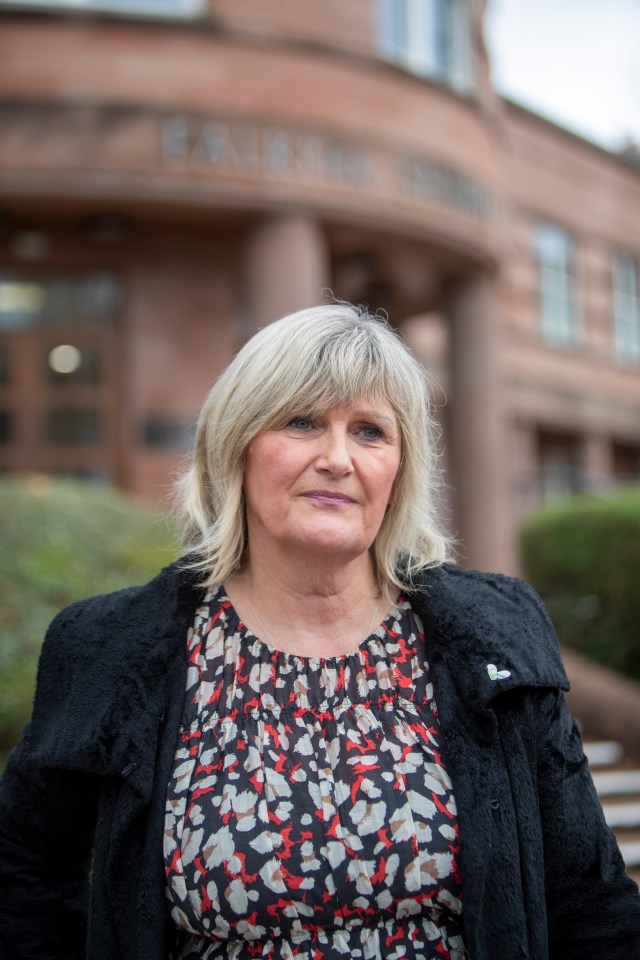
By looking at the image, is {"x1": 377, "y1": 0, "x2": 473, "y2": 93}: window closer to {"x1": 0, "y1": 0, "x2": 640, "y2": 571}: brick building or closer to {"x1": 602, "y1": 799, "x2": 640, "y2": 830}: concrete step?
{"x1": 0, "y1": 0, "x2": 640, "y2": 571}: brick building

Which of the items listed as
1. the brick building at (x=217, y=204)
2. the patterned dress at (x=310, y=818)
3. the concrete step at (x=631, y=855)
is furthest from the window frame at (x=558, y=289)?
the patterned dress at (x=310, y=818)

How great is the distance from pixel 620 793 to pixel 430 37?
27.2 feet

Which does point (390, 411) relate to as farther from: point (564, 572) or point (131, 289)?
point (131, 289)

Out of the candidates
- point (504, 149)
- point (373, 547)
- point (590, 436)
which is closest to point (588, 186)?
point (590, 436)

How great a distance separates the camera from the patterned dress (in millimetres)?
1959

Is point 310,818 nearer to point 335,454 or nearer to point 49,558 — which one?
point 335,454

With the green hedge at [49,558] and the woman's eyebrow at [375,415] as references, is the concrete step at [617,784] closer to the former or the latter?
the green hedge at [49,558]

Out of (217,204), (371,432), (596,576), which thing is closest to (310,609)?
(371,432)

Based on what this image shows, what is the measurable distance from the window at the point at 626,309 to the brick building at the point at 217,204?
7549mm

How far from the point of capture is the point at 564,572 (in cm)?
825

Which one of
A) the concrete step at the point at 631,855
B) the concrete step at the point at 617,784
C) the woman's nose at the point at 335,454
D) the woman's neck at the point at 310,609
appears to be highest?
the woman's nose at the point at 335,454

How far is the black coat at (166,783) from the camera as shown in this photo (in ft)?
6.63

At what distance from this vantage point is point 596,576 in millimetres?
7777

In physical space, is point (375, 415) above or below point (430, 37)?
below
